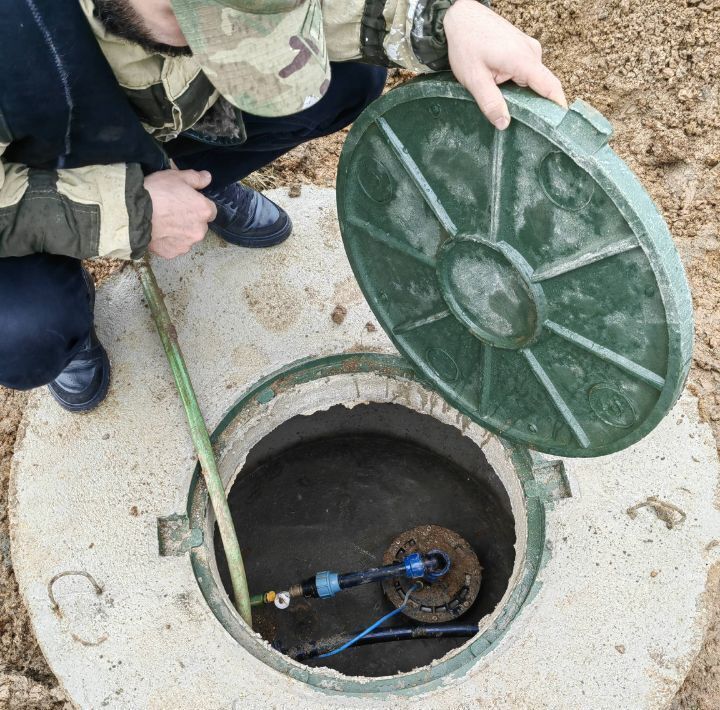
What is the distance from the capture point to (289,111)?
1561mm

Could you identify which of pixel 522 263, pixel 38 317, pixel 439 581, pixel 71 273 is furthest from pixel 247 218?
pixel 439 581

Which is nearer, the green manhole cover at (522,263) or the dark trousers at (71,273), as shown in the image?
the green manhole cover at (522,263)

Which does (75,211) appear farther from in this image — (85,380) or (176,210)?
(85,380)

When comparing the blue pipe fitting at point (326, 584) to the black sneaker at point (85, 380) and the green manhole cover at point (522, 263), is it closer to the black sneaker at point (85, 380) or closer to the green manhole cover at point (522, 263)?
the green manhole cover at point (522, 263)

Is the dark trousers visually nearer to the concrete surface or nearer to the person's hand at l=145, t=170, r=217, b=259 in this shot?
the person's hand at l=145, t=170, r=217, b=259

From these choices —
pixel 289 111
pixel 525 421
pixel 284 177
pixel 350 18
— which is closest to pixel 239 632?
pixel 525 421

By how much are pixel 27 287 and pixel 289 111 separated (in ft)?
2.79

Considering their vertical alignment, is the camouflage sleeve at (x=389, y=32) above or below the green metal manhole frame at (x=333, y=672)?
above

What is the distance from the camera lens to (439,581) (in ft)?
10.2

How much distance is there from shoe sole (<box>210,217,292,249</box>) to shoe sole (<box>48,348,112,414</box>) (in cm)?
58

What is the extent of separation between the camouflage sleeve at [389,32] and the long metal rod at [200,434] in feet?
3.07

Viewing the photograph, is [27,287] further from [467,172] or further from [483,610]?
[483,610]

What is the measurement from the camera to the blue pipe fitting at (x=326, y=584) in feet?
8.72

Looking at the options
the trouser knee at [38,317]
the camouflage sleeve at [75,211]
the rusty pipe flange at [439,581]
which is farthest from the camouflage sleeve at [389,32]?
the rusty pipe flange at [439,581]
